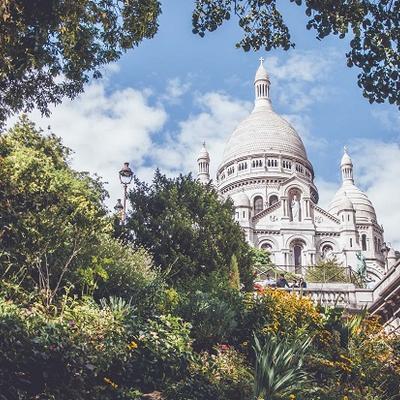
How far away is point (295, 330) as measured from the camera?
14.7 meters

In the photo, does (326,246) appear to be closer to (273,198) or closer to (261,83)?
(273,198)

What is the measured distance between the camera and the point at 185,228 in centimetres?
2698

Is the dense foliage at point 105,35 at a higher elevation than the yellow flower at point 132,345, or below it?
higher

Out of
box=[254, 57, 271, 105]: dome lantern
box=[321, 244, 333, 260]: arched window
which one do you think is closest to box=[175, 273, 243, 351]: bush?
box=[321, 244, 333, 260]: arched window

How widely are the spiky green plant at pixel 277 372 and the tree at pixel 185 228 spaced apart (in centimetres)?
1326

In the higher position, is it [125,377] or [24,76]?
[24,76]

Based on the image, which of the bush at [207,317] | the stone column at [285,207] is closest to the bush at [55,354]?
the bush at [207,317]

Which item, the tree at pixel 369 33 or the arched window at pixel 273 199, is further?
the arched window at pixel 273 199

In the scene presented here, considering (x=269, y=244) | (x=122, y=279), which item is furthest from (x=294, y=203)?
(x=122, y=279)

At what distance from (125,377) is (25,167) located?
7.53 metres

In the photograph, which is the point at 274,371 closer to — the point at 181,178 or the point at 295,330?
the point at 295,330

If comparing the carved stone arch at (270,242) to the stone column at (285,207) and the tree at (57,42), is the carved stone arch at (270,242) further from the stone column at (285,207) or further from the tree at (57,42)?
the tree at (57,42)

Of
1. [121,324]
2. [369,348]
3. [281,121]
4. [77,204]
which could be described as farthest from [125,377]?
[281,121]

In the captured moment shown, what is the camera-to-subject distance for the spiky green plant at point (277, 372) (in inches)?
439
